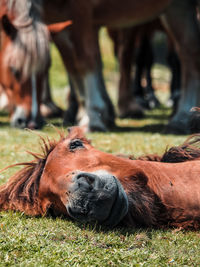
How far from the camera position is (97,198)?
222cm

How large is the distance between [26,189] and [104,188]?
674mm

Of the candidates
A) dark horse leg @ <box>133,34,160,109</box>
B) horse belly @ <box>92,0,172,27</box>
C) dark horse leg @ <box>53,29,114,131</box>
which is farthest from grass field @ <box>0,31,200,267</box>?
dark horse leg @ <box>133,34,160,109</box>

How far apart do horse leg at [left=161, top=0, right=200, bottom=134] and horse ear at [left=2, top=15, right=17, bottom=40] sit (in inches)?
95.3

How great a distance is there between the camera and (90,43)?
271 inches

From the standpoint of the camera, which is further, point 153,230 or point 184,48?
point 184,48

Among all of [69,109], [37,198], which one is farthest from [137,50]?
[37,198]

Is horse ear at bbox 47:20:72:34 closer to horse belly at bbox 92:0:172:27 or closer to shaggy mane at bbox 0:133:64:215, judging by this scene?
horse belly at bbox 92:0:172:27

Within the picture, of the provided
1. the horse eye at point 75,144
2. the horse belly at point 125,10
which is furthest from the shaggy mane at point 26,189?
the horse belly at point 125,10

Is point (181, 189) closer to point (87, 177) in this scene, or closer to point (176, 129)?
point (87, 177)

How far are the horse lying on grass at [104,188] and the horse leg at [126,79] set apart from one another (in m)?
6.82

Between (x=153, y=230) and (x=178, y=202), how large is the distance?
20 centimetres

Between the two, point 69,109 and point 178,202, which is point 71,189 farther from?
point 69,109

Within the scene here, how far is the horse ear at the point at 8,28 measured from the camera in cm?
657

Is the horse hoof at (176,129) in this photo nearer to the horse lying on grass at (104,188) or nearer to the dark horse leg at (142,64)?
the horse lying on grass at (104,188)
